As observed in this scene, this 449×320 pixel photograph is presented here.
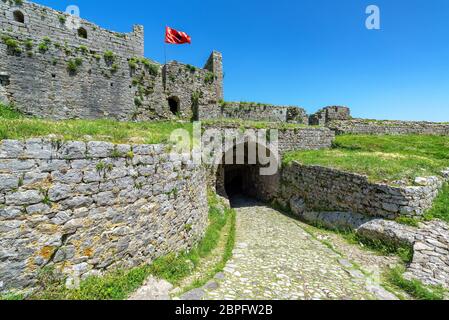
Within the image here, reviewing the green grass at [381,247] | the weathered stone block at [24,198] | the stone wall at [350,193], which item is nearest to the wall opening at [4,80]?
the weathered stone block at [24,198]

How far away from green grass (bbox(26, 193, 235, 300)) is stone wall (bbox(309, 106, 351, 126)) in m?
16.7

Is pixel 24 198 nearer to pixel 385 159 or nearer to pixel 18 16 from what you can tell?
pixel 18 16

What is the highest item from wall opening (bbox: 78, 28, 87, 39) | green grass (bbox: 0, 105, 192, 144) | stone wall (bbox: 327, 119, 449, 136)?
wall opening (bbox: 78, 28, 87, 39)

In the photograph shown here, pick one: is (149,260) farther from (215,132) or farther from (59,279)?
(215,132)

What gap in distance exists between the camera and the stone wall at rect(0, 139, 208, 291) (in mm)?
3627

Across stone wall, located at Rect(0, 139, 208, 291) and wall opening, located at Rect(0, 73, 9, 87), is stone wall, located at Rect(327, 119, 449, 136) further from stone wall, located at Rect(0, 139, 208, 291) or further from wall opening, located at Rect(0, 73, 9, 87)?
wall opening, located at Rect(0, 73, 9, 87)

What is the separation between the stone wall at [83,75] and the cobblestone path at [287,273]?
9991 mm

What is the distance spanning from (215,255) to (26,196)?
17.7ft

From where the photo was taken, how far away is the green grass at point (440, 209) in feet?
27.0

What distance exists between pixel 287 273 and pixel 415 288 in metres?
2.91

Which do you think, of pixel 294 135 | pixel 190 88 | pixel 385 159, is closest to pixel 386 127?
pixel 294 135

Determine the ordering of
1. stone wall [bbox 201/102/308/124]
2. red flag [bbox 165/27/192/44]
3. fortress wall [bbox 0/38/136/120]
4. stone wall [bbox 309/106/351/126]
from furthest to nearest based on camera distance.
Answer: stone wall [bbox 309/106/351/126] < red flag [bbox 165/27/192/44] < stone wall [bbox 201/102/308/124] < fortress wall [bbox 0/38/136/120]

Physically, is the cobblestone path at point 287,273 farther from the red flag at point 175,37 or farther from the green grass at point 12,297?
the red flag at point 175,37

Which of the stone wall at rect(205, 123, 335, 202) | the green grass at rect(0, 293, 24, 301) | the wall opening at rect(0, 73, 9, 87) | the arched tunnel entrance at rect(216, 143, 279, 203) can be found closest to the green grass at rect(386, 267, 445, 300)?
the green grass at rect(0, 293, 24, 301)
